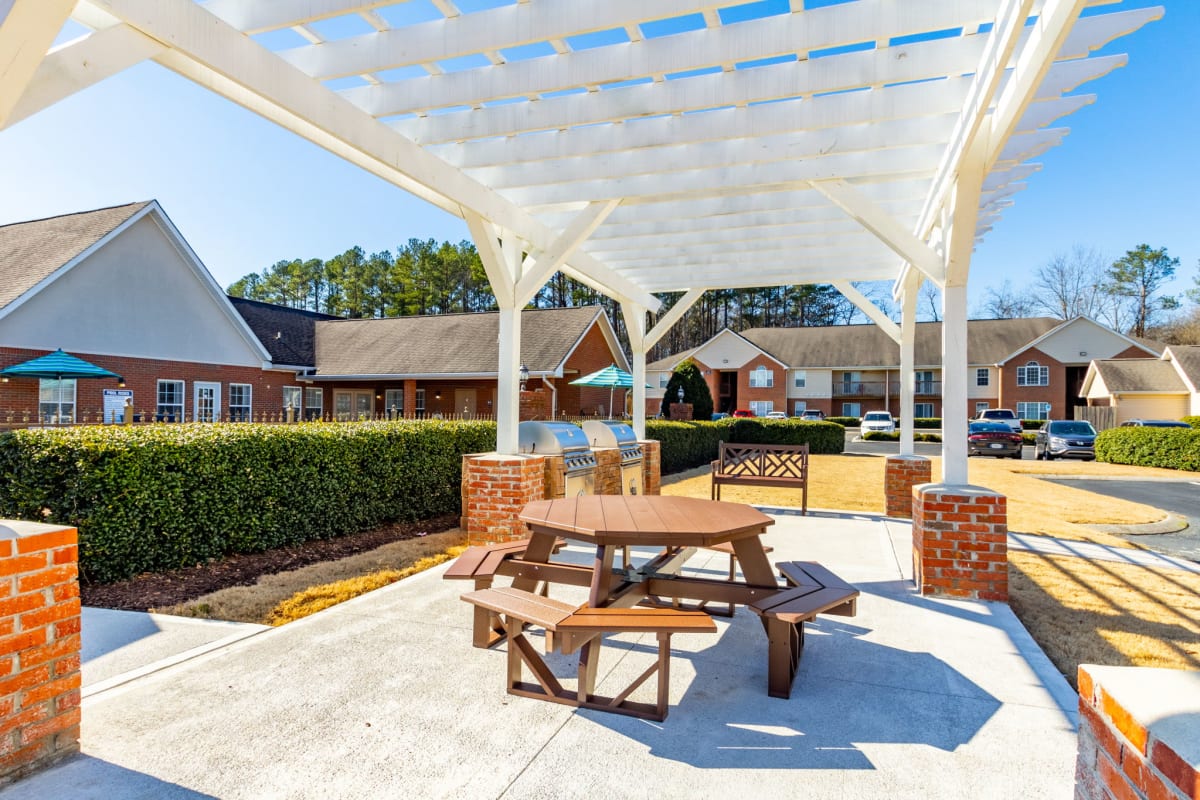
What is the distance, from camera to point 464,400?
21094mm

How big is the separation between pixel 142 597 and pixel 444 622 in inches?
94.1

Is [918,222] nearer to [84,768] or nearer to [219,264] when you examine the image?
[84,768]

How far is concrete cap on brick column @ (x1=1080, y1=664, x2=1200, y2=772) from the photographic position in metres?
1.18

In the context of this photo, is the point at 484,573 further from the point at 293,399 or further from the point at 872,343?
the point at 872,343

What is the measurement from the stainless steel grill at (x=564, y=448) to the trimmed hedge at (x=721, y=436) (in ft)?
21.7

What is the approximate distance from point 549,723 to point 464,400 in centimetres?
1894

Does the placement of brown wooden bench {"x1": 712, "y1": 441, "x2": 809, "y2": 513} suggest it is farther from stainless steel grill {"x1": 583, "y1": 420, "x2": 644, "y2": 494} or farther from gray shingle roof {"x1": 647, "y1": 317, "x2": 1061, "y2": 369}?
gray shingle roof {"x1": 647, "y1": 317, "x2": 1061, "y2": 369}

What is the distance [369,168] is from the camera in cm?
507

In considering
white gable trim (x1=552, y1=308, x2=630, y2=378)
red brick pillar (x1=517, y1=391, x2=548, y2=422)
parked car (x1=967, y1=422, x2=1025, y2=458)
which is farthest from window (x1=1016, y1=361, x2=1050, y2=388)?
red brick pillar (x1=517, y1=391, x2=548, y2=422)

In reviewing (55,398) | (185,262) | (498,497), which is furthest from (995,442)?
(55,398)

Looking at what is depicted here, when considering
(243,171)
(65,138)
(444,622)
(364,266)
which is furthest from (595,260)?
(364,266)

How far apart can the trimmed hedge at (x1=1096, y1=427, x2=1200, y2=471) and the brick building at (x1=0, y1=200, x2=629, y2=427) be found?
55.5 feet

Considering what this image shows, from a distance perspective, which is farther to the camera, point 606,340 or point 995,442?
point 606,340

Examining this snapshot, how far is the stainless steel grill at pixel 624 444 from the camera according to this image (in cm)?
899
